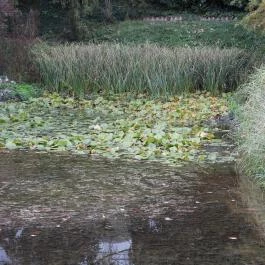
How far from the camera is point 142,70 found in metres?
12.6

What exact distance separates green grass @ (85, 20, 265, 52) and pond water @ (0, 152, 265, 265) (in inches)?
479

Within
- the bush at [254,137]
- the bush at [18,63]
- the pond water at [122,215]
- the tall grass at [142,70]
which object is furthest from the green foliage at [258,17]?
the pond water at [122,215]

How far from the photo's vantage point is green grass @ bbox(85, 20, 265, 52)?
18359mm

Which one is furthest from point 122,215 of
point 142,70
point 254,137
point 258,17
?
point 142,70

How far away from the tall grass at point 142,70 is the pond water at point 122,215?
6.13 meters

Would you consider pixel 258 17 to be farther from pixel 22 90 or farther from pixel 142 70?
pixel 22 90

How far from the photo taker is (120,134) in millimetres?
7723

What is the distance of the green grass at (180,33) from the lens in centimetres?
1836

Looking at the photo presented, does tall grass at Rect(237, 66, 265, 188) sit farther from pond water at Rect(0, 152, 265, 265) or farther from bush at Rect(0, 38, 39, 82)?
bush at Rect(0, 38, 39, 82)

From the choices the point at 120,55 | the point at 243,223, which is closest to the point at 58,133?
the point at 243,223

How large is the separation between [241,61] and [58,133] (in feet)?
21.0

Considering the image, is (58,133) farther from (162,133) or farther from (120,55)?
(120,55)

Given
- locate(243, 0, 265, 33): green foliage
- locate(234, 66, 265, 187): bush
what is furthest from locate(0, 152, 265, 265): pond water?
locate(243, 0, 265, 33): green foliage

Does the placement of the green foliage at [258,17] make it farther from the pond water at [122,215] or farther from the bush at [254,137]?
the pond water at [122,215]
